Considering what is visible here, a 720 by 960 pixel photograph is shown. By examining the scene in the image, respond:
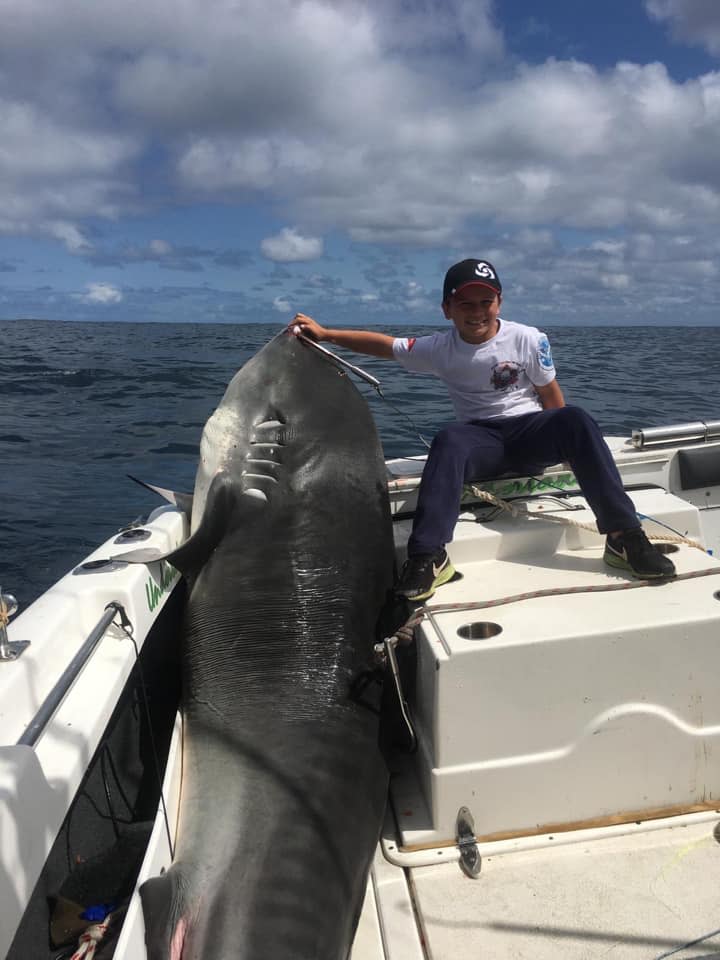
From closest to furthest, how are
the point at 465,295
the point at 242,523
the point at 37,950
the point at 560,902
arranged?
the point at 37,950 → the point at 560,902 → the point at 242,523 → the point at 465,295

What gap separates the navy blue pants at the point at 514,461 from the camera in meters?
2.96


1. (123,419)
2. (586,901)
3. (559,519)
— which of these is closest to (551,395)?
(559,519)

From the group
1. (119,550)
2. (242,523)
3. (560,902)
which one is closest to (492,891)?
(560,902)

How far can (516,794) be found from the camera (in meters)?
2.40

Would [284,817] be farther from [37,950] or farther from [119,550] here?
[119,550]

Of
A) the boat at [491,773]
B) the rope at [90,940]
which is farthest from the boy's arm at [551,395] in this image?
the rope at [90,940]

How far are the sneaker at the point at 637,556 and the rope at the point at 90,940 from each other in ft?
6.75

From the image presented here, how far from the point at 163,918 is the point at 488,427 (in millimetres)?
2490

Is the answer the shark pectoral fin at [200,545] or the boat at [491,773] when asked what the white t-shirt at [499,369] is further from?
the shark pectoral fin at [200,545]

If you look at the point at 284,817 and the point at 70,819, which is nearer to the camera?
the point at 284,817

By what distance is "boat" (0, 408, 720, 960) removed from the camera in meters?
2.08

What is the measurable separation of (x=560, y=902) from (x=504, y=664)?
68 cm

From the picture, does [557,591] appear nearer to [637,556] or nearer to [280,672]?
[637,556]

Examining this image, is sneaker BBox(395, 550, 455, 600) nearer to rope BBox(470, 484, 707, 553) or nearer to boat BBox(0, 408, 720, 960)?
boat BBox(0, 408, 720, 960)
